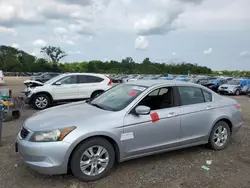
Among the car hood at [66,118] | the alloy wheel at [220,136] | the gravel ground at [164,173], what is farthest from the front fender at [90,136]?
the alloy wheel at [220,136]

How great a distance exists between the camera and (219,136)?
5.38 meters

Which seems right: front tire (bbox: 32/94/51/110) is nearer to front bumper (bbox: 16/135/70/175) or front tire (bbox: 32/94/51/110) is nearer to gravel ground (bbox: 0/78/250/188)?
gravel ground (bbox: 0/78/250/188)

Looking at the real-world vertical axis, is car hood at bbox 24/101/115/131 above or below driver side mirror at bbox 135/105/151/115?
below

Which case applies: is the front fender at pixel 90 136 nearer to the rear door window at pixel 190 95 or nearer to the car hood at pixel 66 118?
the car hood at pixel 66 118

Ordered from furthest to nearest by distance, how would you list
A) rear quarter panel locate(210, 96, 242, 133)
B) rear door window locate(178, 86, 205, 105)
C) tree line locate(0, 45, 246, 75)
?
tree line locate(0, 45, 246, 75) < rear quarter panel locate(210, 96, 242, 133) < rear door window locate(178, 86, 205, 105)

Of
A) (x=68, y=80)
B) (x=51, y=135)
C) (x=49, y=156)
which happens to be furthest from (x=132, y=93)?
(x=68, y=80)

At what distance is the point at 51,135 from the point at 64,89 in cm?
772

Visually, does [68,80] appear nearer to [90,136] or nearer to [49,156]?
[90,136]

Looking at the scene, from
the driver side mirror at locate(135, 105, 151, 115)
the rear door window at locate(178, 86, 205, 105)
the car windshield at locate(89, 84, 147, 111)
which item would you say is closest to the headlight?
the car windshield at locate(89, 84, 147, 111)

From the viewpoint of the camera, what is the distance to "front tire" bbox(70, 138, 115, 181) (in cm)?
375

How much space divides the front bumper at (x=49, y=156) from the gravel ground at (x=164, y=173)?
12.4 inches

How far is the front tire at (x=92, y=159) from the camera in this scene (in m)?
3.75

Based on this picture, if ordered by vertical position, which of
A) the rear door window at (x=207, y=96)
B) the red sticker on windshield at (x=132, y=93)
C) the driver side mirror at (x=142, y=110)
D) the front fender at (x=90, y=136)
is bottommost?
the front fender at (x=90, y=136)

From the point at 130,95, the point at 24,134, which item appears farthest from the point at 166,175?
the point at 24,134
